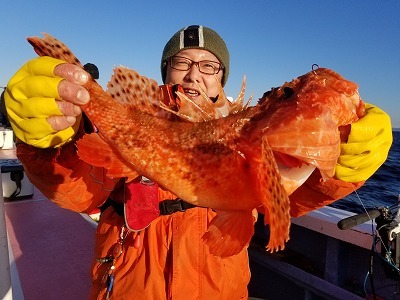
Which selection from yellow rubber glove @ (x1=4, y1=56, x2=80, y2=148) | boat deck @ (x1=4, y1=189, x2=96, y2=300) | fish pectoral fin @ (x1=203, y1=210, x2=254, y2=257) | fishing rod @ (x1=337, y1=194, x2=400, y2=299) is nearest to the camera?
yellow rubber glove @ (x1=4, y1=56, x2=80, y2=148)

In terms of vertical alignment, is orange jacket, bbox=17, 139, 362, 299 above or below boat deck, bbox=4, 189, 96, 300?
above

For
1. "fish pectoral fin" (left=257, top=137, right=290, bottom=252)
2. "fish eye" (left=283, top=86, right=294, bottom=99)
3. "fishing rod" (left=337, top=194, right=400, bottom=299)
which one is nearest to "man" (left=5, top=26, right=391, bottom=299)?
"fish eye" (left=283, top=86, right=294, bottom=99)

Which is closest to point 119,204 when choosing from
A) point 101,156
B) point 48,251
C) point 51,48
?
point 101,156

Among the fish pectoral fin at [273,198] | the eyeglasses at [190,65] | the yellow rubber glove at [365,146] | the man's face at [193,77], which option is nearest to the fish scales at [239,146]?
the fish pectoral fin at [273,198]

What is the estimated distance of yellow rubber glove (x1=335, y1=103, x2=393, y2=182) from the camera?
2363mm

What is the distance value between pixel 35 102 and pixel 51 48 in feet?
1.60

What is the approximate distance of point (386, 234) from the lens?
148 inches

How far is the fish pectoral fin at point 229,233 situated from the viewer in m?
2.24

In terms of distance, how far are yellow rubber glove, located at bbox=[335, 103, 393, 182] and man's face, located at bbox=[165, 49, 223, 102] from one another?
191cm

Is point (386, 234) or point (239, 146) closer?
point (239, 146)

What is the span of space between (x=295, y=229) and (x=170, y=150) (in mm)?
3857

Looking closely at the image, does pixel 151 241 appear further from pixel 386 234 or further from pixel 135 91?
pixel 386 234

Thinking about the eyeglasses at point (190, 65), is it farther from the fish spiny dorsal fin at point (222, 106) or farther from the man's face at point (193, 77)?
the fish spiny dorsal fin at point (222, 106)

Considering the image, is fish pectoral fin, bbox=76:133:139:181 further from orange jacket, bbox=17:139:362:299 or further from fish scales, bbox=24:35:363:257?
orange jacket, bbox=17:139:362:299
